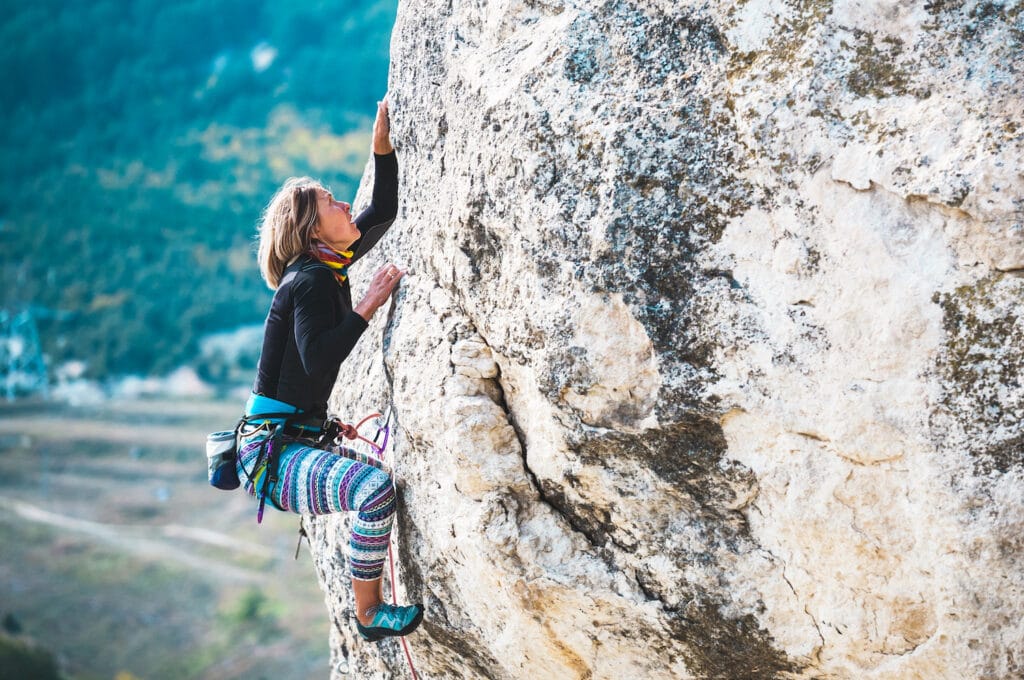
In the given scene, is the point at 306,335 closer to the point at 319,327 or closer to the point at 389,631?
the point at 319,327

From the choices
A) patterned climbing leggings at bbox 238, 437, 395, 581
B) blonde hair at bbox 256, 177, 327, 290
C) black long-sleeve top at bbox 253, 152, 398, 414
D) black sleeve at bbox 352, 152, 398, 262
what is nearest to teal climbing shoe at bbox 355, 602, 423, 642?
patterned climbing leggings at bbox 238, 437, 395, 581

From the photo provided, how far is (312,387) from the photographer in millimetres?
3691

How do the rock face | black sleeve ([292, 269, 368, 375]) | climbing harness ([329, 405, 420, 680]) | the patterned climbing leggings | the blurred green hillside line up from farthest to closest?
the blurred green hillside, climbing harness ([329, 405, 420, 680]), the patterned climbing leggings, black sleeve ([292, 269, 368, 375]), the rock face

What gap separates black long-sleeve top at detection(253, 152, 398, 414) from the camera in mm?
3494

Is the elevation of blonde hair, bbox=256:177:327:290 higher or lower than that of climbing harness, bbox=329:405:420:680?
higher

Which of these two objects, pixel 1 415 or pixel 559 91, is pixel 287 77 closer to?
pixel 1 415

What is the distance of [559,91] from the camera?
3170 millimetres

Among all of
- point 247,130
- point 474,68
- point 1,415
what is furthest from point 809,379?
point 247,130

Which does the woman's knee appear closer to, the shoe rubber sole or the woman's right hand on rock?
the shoe rubber sole

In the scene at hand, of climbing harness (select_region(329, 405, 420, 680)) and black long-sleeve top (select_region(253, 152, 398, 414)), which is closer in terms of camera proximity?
black long-sleeve top (select_region(253, 152, 398, 414))

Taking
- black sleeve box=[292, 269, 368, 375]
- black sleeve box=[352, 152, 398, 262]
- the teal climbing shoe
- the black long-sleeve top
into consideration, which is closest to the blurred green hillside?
black sleeve box=[352, 152, 398, 262]

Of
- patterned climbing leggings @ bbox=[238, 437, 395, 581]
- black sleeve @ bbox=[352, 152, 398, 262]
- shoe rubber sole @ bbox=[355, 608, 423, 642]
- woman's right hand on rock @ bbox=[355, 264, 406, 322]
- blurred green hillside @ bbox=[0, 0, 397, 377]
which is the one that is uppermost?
blurred green hillside @ bbox=[0, 0, 397, 377]

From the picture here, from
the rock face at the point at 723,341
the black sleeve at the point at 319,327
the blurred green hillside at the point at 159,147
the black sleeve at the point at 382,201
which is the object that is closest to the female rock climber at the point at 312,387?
the black sleeve at the point at 319,327

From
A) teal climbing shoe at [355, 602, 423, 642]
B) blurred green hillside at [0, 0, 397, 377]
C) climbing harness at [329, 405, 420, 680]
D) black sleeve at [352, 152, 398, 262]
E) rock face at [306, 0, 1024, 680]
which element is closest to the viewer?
rock face at [306, 0, 1024, 680]
